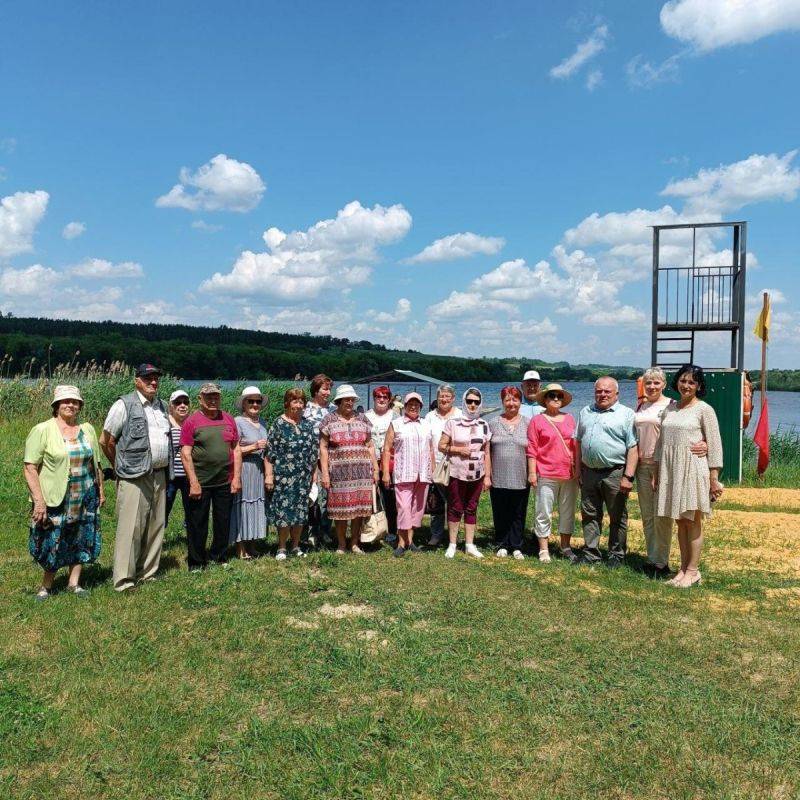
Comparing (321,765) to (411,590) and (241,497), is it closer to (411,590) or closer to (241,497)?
(411,590)

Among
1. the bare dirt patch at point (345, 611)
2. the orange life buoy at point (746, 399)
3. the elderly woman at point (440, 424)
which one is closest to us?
the bare dirt patch at point (345, 611)

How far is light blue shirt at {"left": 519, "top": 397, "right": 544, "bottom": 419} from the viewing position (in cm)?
710

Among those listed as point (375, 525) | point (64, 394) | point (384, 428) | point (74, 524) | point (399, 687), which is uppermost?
point (64, 394)

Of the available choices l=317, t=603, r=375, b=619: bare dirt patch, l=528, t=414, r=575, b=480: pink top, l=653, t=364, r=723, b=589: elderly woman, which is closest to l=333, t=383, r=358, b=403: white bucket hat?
l=528, t=414, r=575, b=480: pink top

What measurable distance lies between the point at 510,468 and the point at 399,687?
321 cm

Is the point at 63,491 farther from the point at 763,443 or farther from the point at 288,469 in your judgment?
the point at 763,443

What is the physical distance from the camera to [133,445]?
5355 millimetres

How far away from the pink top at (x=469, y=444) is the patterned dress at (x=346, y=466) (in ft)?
2.85

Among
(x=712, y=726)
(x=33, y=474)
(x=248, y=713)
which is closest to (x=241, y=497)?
(x=33, y=474)

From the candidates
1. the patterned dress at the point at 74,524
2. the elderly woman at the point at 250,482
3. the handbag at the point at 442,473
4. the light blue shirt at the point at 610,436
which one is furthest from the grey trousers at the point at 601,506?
the patterned dress at the point at 74,524

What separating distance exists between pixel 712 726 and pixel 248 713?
7.56ft

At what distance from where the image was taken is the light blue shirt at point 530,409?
23.3 feet

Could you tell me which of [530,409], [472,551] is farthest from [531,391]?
[472,551]

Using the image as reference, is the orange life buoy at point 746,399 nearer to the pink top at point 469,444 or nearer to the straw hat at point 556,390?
the straw hat at point 556,390
